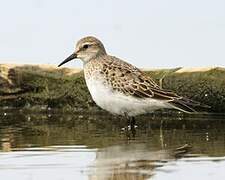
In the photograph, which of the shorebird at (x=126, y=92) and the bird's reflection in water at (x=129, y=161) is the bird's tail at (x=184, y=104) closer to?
the shorebird at (x=126, y=92)

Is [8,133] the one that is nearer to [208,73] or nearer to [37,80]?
[37,80]

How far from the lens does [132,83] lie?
11.4 meters

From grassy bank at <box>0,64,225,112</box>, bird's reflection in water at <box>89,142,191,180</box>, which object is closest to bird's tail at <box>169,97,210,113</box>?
grassy bank at <box>0,64,225,112</box>

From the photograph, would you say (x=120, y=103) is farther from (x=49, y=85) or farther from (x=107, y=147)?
(x=49, y=85)

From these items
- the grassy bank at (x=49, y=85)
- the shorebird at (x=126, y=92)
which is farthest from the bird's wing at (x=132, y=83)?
the grassy bank at (x=49, y=85)

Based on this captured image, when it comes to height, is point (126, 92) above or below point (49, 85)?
below

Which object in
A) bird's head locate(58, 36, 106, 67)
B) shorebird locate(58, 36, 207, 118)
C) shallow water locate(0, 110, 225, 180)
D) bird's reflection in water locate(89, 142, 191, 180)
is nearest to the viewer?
bird's reflection in water locate(89, 142, 191, 180)

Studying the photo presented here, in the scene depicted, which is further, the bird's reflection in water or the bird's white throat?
the bird's white throat

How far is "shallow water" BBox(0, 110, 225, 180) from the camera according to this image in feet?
27.2

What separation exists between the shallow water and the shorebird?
0.26 metres

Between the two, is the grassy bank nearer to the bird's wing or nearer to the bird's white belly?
the bird's wing

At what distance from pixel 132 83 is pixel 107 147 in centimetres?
184

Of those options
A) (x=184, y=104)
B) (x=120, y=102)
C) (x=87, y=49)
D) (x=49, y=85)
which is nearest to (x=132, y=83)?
(x=120, y=102)

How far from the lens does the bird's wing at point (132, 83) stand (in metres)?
11.2
